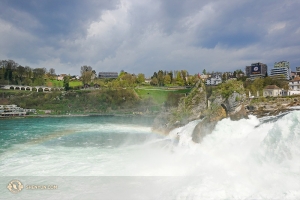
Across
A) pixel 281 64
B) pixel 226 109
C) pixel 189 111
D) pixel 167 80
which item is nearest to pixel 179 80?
pixel 167 80

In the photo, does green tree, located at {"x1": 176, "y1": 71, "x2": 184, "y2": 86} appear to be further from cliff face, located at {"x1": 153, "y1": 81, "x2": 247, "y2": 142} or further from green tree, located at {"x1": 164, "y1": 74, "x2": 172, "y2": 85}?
cliff face, located at {"x1": 153, "y1": 81, "x2": 247, "y2": 142}

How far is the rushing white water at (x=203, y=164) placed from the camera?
9.95 m

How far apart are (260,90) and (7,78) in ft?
274

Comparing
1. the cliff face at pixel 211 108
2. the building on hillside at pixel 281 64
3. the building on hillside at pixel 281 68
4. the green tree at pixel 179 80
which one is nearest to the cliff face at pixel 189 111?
the cliff face at pixel 211 108

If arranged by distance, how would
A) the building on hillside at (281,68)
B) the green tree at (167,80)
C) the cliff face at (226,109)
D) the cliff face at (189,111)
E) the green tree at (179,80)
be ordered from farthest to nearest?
the building on hillside at (281,68), the green tree at (167,80), the green tree at (179,80), the cliff face at (189,111), the cliff face at (226,109)

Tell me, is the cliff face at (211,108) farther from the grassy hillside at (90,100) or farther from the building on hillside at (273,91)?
the grassy hillside at (90,100)

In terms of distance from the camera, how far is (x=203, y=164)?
1345 cm

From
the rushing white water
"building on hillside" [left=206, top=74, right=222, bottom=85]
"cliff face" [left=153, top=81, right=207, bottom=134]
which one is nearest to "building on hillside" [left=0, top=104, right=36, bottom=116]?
the rushing white water

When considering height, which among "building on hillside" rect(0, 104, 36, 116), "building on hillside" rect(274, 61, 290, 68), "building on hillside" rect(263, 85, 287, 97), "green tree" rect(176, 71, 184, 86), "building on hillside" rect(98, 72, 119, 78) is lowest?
"building on hillside" rect(0, 104, 36, 116)

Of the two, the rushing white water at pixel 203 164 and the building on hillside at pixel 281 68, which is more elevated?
the building on hillside at pixel 281 68

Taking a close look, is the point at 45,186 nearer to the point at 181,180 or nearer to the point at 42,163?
the point at 42,163

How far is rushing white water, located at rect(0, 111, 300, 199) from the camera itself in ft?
32.7

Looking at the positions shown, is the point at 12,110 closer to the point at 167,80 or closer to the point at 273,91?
the point at 167,80

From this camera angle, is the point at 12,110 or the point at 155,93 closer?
the point at 12,110
